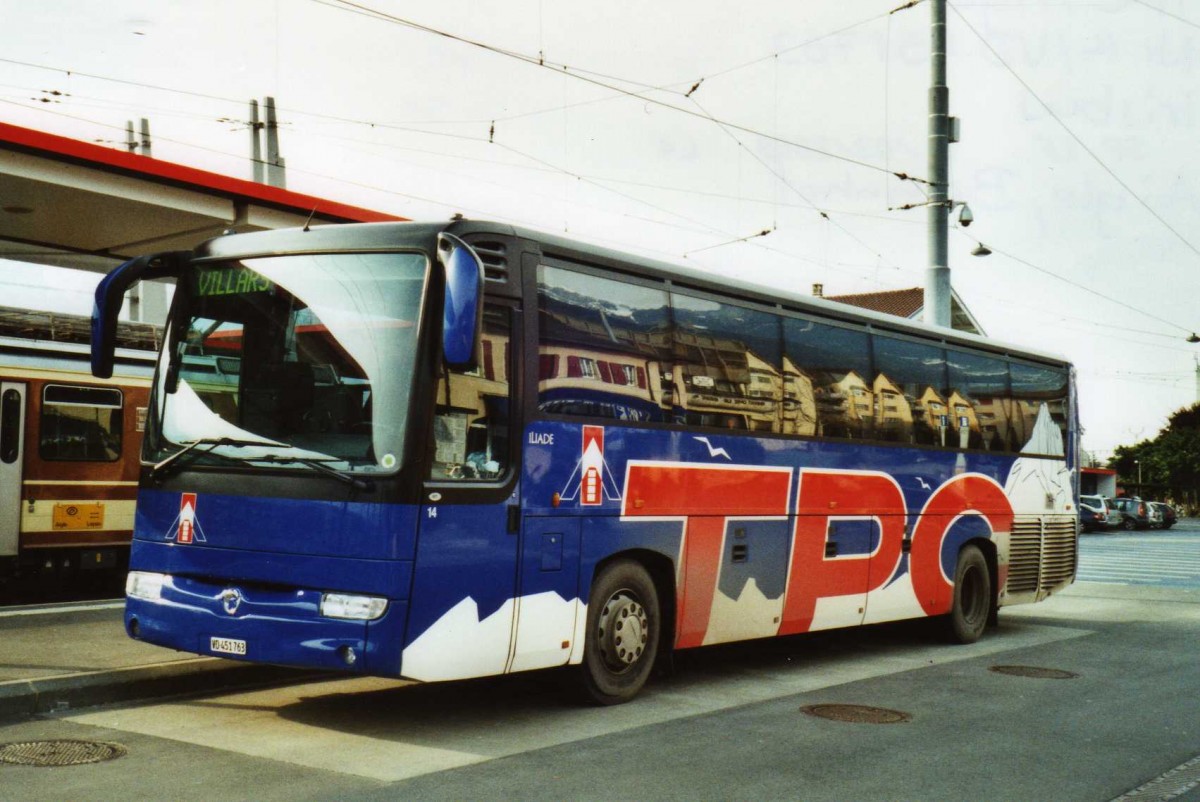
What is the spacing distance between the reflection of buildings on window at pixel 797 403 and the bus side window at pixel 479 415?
3.51 meters

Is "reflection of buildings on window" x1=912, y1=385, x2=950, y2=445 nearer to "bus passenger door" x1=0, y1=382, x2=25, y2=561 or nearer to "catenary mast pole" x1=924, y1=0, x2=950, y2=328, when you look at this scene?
"catenary mast pole" x1=924, y1=0, x2=950, y2=328

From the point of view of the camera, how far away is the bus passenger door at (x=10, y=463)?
15.5 metres

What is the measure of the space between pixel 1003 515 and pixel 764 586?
16.7 feet

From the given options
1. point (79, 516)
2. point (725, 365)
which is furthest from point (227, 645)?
point (79, 516)

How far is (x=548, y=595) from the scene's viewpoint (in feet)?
26.9

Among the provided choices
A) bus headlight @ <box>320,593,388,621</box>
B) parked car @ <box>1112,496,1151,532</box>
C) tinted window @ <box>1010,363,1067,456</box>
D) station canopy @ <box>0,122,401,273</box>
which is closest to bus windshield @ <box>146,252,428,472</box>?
bus headlight @ <box>320,593,388,621</box>

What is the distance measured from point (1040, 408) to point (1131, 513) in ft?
165

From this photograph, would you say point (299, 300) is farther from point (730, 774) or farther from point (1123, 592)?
point (1123, 592)

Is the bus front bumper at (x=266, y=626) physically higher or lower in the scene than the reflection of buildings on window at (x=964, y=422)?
lower

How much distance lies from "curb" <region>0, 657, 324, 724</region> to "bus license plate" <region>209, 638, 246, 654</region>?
121 centimetres

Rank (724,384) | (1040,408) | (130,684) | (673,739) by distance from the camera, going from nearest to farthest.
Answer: (673,739), (130,684), (724,384), (1040,408)

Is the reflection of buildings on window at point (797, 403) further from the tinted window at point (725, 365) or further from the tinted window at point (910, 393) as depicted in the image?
the tinted window at point (910, 393)

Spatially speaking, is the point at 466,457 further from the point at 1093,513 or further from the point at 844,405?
the point at 1093,513

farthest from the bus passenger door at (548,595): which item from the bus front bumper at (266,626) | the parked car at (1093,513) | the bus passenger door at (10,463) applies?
the parked car at (1093,513)
